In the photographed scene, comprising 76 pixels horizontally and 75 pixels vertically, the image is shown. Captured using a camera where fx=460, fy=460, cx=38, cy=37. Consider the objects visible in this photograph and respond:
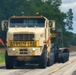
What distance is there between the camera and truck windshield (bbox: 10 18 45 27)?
100ft

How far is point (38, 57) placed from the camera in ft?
97.4

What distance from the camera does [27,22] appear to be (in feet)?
101

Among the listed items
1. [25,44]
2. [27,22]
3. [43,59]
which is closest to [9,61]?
[25,44]

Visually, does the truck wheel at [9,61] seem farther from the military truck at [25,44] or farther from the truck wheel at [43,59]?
the truck wheel at [43,59]

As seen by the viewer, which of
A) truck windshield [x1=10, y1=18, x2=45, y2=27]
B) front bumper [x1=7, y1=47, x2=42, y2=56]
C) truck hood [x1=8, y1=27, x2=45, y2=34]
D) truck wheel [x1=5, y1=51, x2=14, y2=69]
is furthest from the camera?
truck windshield [x1=10, y1=18, x2=45, y2=27]

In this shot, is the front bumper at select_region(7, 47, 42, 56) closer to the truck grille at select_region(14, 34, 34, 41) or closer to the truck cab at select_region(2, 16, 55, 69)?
the truck cab at select_region(2, 16, 55, 69)

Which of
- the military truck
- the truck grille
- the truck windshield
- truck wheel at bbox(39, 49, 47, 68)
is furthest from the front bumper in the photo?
the truck windshield

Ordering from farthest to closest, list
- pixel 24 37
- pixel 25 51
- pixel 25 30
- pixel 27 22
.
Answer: pixel 27 22, pixel 25 30, pixel 24 37, pixel 25 51

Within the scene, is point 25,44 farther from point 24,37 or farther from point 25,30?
point 25,30

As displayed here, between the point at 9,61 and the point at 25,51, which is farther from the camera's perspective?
the point at 9,61

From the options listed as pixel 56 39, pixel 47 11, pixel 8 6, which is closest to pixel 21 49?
pixel 56 39

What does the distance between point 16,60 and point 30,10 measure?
9641cm

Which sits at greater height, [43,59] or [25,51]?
[25,51]

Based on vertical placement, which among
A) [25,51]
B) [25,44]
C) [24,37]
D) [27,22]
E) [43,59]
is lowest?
[43,59]
